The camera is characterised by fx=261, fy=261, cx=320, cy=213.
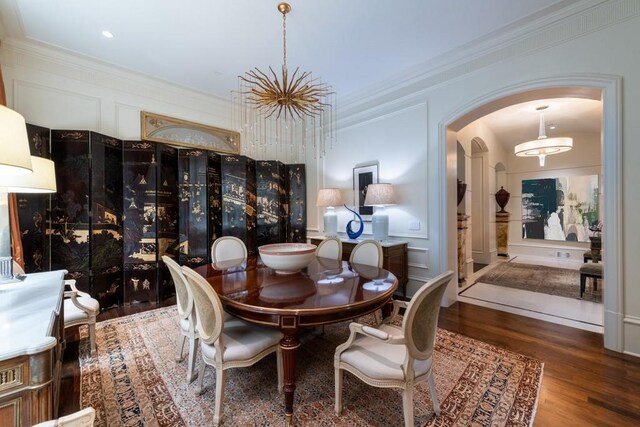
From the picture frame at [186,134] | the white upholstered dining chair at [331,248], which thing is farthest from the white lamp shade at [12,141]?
the picture frame at [186,134]

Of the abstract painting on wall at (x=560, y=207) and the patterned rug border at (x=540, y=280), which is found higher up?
the abstract painting on wall at (x=560, y=207)

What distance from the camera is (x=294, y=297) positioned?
171 centimetres

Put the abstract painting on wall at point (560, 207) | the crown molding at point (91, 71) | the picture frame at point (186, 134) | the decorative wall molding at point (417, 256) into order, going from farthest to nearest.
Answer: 1. the abstract painting on wall at point (560, 207)
2. the picture frame at point (186, 134)
3. the decorative wall molding at point (417, 256)
4. the crown molding at point (91, 71)

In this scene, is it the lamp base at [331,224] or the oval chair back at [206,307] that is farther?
the lamp base at [331,224]

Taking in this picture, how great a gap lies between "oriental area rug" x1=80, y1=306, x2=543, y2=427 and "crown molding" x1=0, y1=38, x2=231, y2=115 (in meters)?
3.25

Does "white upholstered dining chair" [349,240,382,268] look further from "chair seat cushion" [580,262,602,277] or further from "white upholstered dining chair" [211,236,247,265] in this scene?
"chair seat cushion" [580,262,602,277]

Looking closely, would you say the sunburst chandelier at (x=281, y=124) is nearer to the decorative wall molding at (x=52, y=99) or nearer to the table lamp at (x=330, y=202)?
the table lamp at (x=330, y=202)

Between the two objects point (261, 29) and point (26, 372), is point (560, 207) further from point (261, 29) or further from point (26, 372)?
point (26, 372)

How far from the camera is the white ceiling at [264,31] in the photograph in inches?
95.9

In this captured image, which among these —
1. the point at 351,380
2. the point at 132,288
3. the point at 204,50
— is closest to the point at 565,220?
the point at 351,380

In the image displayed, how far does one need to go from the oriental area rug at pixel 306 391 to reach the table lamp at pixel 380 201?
165cm

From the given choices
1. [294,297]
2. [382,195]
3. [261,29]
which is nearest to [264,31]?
[261,29]

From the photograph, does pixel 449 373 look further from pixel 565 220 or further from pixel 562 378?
pixel 565 220

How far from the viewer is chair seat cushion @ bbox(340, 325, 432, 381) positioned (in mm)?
1418
